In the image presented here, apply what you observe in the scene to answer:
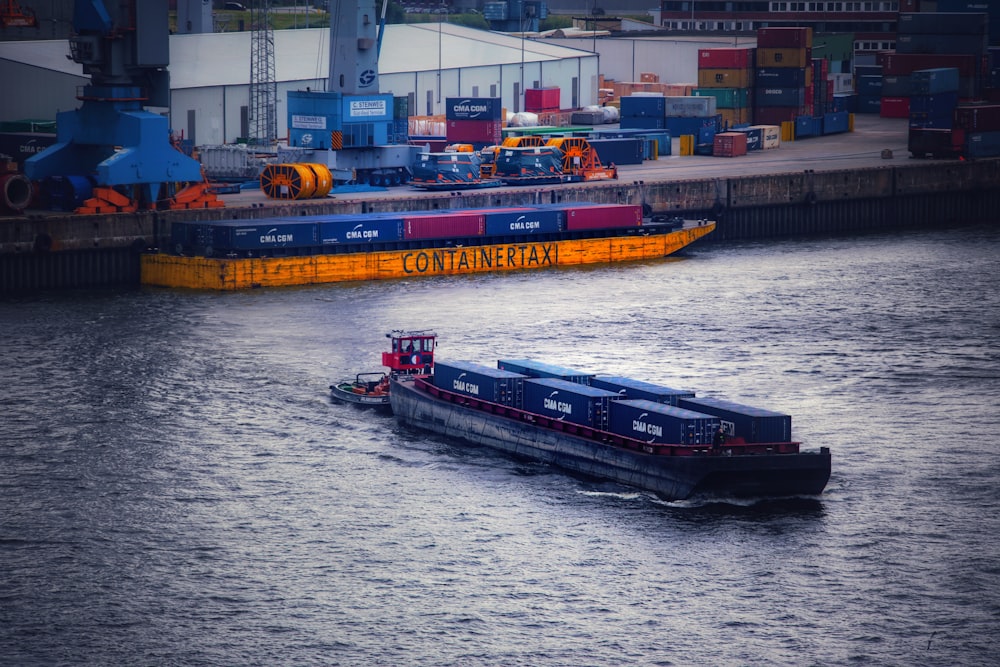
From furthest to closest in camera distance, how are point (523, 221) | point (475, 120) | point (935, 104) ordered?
1. point (935, 104)
2. point (475, 120)
3. point (523, 221)

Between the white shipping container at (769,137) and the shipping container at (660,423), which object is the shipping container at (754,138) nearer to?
the white shipping container at (769,137)

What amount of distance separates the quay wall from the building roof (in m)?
23.7

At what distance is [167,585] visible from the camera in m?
44.6

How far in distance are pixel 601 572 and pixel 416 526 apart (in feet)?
22.2

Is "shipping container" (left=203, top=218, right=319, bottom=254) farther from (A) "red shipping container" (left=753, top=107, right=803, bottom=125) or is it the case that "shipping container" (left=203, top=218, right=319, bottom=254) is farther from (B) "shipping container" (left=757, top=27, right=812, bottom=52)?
(A) "red shipping container" (left=753, top=107, right=803, bottom=125)

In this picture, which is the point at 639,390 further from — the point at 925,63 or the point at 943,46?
the point at 943,46

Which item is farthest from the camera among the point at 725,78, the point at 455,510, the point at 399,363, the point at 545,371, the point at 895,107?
the point at 895,107

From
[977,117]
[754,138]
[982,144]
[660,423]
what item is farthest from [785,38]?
[660,423]

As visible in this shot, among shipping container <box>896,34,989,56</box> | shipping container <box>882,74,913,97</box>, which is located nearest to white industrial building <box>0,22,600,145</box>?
shipping container <box>882,74,913,97</box>

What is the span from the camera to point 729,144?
421ft

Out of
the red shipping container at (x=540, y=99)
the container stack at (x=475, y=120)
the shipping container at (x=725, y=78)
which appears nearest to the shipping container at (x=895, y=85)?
the shipping container at (x=725, y=78)

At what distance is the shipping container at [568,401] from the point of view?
54.3m

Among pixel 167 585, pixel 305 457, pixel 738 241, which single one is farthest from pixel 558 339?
pixel 738 241

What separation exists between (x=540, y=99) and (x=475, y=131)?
23018 mm
